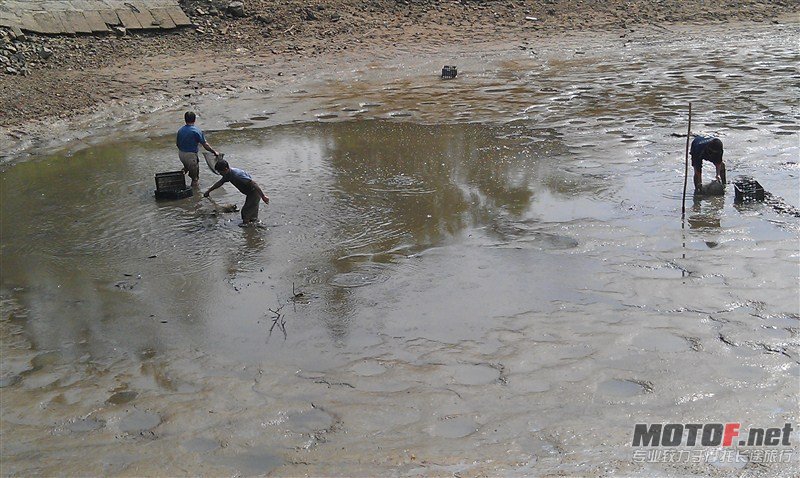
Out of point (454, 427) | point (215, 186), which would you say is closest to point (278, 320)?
point (454, 427)

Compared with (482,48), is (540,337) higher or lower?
lower

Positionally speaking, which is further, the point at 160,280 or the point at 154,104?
the point at 154,104

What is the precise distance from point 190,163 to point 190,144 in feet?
1.00

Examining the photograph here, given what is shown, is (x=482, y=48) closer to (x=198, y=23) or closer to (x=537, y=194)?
(x=198, y=23)

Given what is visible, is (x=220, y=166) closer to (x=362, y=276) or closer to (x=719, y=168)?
(x=362, y=276)

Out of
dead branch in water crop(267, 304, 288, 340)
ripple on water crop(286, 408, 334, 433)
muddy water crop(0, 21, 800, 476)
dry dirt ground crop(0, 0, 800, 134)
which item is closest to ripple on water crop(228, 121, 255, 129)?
muddy water crop(0, 21, 800, 476)

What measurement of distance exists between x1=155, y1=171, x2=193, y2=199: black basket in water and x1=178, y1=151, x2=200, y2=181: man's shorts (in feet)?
1.55

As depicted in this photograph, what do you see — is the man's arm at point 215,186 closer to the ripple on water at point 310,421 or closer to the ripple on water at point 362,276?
the ripple on water at point 362,276

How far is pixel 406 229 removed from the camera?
1062 centimetres

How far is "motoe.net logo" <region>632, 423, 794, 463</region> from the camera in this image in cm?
552

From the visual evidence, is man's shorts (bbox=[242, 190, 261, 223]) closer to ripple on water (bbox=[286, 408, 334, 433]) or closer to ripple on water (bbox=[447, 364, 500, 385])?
ripple on water (bbox=[447, 364, 500, 385])

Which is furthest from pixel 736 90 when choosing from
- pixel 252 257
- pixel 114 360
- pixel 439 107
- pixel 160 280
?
pixel 114 360

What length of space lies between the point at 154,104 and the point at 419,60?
24.1 feet

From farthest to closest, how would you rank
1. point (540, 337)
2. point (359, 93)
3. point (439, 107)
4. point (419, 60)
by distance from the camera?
point (419, 60) → point (359, 93) → point (439, 107) → point (540, 337)
